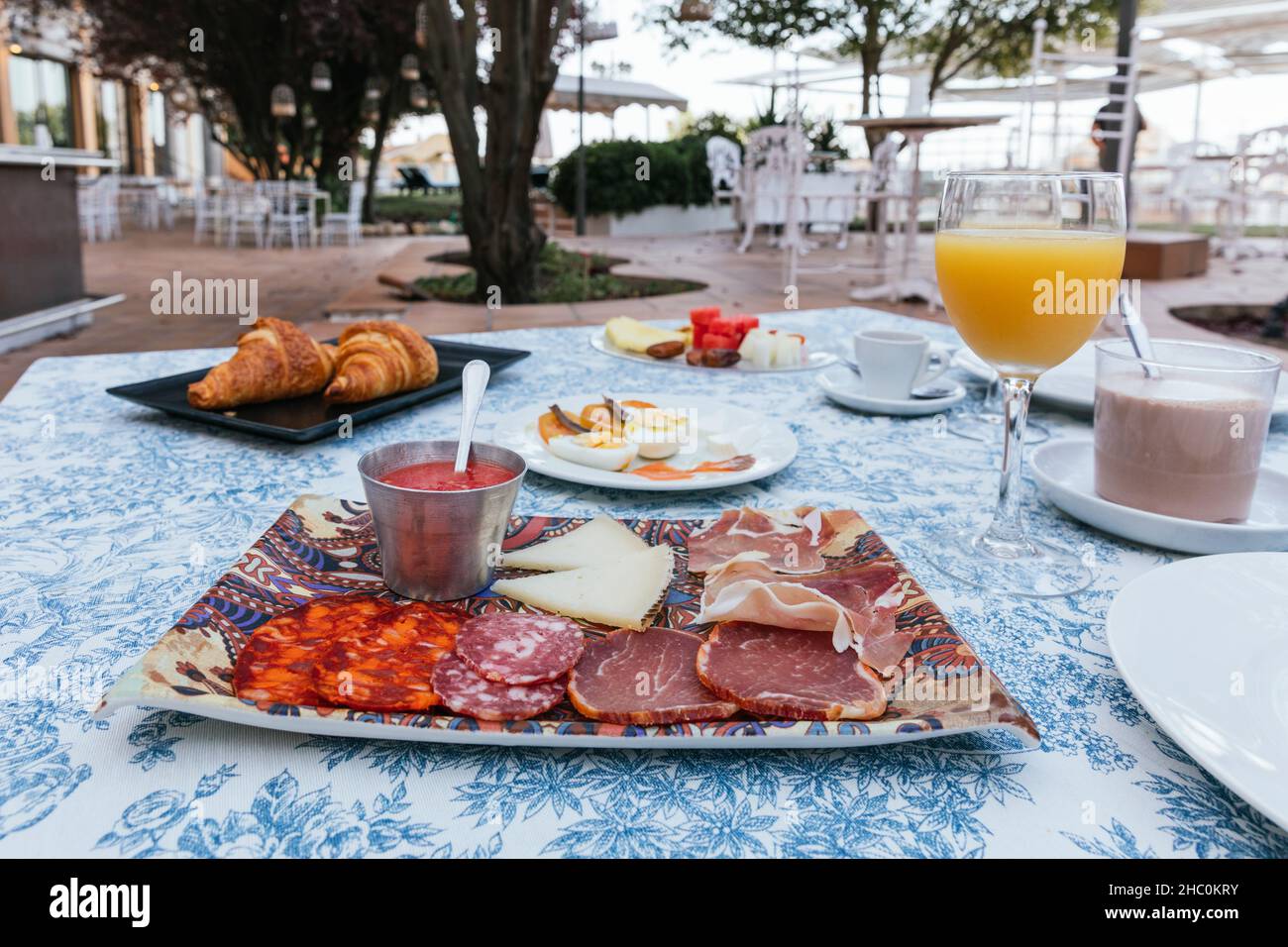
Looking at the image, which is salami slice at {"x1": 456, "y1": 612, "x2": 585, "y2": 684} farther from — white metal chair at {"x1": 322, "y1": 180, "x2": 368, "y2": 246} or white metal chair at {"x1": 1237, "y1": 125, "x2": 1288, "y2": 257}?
white metal chair at {"x1": 322, "y1": 180, "x2": 368, "y2": 246}

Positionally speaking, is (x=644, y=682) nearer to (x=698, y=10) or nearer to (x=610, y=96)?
(x=698, y=10)

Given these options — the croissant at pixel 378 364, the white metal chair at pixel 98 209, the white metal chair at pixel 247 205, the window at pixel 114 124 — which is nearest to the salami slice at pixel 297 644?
the croissant at pixel 378 364

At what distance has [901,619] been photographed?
707mm

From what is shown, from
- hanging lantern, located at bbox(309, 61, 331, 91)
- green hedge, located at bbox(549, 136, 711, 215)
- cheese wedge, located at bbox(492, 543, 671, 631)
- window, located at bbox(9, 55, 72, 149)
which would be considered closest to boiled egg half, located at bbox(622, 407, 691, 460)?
cheese wedge, located at bbox(492, 543, 671, 631)

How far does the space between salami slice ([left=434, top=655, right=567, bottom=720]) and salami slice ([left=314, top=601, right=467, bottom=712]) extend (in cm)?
1

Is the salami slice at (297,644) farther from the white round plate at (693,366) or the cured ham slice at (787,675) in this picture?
the white round plate at (693,366)

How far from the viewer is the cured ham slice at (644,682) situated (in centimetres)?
57

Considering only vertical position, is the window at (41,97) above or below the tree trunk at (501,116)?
above

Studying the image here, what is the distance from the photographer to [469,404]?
34.7 inches

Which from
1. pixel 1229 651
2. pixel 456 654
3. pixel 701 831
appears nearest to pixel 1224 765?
pixel 1229 651

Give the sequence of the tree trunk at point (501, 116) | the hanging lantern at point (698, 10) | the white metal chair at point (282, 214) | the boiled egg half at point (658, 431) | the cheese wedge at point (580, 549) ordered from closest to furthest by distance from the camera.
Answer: the cheese wedge at point (580, 549)
the boiled egg half at point (658, 431)
the tree trunk at point (501, 116)
the hanging lantern at point (698, 10)
the white metal chair at point (282, 214)

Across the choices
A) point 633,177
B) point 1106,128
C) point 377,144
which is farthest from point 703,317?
point 377,144

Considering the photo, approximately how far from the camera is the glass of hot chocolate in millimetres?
926

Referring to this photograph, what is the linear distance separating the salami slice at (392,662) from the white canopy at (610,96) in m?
15.2
